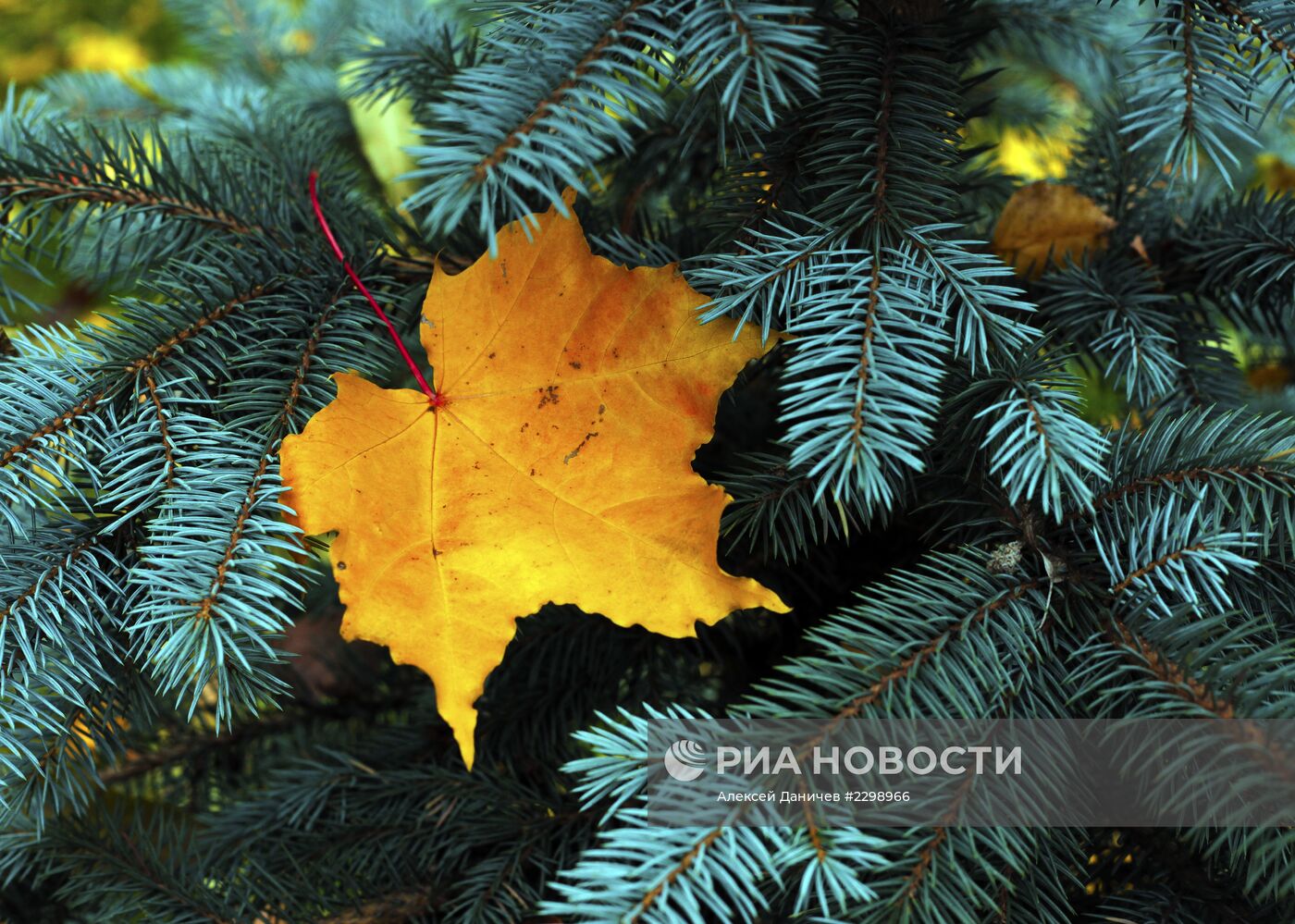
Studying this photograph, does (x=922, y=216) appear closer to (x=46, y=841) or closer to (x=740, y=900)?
(x=740, y=900)

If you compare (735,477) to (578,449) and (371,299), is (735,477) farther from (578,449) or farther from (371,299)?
(371,299)

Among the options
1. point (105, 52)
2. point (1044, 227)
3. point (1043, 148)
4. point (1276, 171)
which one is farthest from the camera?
point (105, 52)

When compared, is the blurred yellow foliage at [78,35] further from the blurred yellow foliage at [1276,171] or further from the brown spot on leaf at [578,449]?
the blurred yellow foliage at [1276,171]

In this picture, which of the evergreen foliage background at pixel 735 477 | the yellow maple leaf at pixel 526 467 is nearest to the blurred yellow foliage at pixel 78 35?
the evergreen foliage background at pixel 735 477

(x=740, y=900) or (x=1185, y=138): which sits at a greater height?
(x=1185, y=138)

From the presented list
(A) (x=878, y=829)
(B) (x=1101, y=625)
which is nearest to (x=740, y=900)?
(A) (x=878, y=829)

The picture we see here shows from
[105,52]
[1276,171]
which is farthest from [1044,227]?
[105,52]

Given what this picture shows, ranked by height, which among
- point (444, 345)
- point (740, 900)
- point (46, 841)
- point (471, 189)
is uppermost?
point (471, 189)

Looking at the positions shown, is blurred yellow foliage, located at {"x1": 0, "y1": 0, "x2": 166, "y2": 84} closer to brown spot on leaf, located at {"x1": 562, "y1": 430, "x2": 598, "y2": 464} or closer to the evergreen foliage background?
the evergreen foliage background
